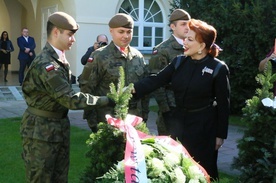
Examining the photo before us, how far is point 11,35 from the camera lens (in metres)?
20.5

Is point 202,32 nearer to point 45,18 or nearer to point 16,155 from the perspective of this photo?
point 16,155

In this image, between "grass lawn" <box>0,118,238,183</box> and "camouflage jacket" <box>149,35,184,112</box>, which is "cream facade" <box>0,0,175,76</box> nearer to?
"grass lawn" <box>0,118,238,183</box>

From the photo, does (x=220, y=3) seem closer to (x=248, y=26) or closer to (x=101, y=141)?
(x=248, y=26)

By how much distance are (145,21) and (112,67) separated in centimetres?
1188

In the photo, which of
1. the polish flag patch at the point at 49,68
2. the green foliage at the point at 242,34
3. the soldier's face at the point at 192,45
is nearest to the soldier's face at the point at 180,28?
the soldier's face at the point at 192,45

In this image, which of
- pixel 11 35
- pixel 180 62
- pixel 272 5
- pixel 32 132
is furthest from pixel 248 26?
pixel 11 35

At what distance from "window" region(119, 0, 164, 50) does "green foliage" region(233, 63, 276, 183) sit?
523 inches

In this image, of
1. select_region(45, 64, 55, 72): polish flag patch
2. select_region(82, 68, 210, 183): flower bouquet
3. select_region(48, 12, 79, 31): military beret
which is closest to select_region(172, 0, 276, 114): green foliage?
select_region(48, 12, 79, 31): military beret

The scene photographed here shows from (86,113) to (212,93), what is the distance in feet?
5.02

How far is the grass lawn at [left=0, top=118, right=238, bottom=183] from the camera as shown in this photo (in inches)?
228

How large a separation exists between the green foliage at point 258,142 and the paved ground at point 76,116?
2.01 m

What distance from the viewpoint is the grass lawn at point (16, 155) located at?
579 centimetres

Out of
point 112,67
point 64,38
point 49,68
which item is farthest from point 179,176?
point 112,67

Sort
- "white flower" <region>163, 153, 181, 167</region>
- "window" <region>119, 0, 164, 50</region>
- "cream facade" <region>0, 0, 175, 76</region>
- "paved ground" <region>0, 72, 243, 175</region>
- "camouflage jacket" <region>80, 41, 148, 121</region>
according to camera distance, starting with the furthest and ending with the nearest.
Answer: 1. "window" <region>119, 0, 164, 50</region>
2. "cream facade" <region>0, 0, 175, 76</region>
3. "paved ground" <region>0, 72, 243, 175</region>
4. "camouflage jacket" <region>80, 41, 148, 121</region>
5. "white flower" <region>163, 153, 181, 167</region>
